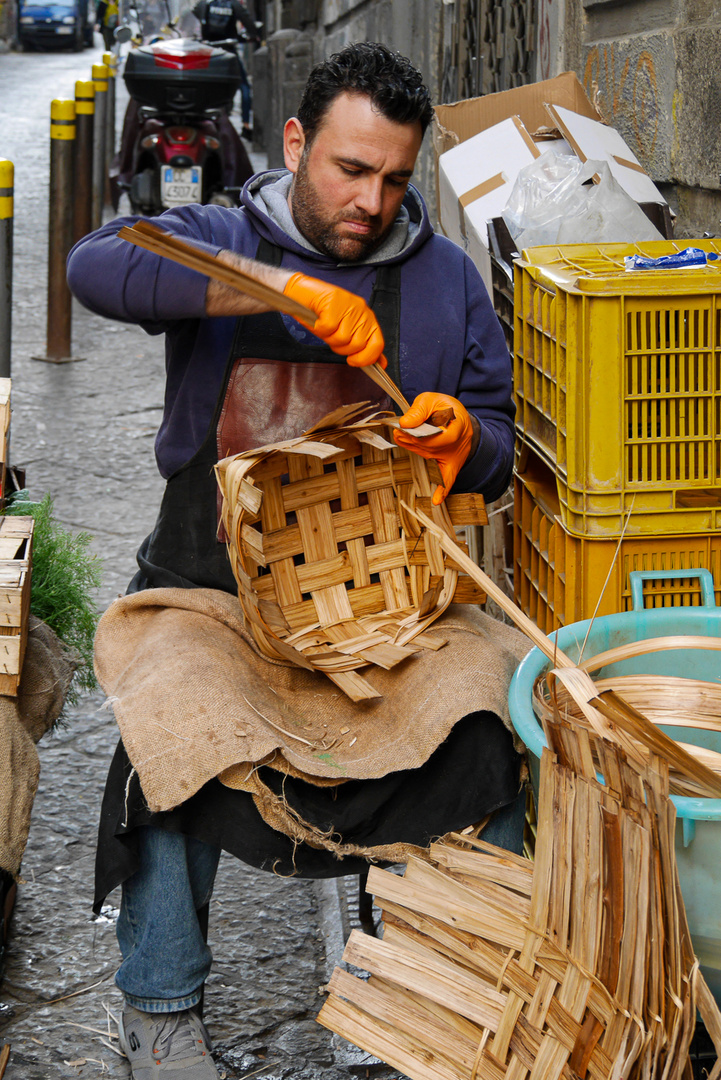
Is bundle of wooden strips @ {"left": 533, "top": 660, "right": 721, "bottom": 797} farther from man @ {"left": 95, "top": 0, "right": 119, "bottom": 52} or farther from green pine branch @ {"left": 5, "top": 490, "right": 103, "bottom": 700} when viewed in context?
man @ {"left": 95, "top": 0, "right": 119, "bottom": 52}

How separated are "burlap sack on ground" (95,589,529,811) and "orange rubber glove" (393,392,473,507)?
279 millimetres

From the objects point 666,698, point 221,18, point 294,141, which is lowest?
point 666,698

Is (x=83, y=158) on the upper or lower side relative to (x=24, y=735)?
upper

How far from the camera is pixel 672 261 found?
213cm

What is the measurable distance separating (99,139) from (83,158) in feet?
6.81

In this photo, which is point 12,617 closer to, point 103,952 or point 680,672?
point 103,952

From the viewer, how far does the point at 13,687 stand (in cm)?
187

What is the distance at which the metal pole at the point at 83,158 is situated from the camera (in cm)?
654

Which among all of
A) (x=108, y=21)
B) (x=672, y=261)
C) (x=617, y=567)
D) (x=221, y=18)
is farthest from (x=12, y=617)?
(x=108, y=21)

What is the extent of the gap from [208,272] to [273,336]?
349mm

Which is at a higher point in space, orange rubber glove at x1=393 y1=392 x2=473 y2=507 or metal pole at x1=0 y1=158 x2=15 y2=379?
metal pole at x1=0 y1=158 x2=15 y2=379

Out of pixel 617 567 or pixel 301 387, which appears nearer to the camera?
pixel 617 567

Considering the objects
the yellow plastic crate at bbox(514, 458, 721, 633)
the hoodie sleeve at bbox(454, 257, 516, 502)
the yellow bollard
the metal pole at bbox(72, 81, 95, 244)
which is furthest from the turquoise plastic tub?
the metal pole at bbox(72, 81, 95, 244)

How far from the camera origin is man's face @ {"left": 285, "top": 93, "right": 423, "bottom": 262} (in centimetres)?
213
